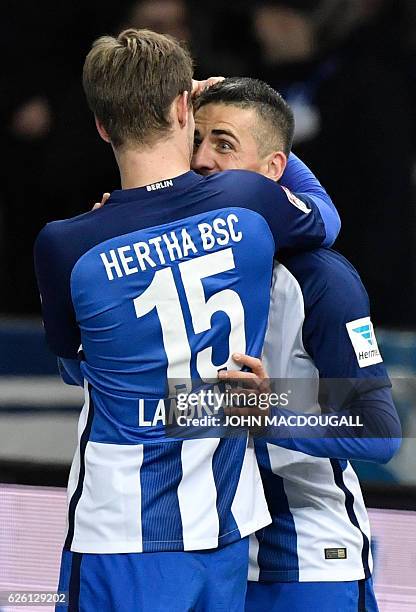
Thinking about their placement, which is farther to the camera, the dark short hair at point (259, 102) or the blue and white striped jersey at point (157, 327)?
the dark short hair at point (259, 102)

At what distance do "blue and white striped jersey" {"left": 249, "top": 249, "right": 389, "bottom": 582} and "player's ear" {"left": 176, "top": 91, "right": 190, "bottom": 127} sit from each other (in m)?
0.25

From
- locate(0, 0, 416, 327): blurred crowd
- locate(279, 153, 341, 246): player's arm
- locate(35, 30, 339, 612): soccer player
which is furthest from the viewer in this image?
locate(0, 0, 416, 327): blurred crowd

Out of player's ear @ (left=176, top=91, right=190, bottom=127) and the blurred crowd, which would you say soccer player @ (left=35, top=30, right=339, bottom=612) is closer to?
player's ear @ (left=176, top=91, right=190, bottom=127)

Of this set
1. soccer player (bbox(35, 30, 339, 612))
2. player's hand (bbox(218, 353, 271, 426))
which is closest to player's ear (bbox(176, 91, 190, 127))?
soccer player (bbox(35, 30, 339, 612))

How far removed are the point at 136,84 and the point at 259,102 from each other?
0.84ft

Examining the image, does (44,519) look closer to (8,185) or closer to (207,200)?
(8,185)

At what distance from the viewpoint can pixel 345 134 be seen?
2.96 metres

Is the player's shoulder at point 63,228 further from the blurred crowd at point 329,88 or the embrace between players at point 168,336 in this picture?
the blurred crowd at point 329,88

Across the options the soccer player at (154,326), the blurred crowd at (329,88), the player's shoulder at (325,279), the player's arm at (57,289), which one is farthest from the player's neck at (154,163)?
the blurred crowd at (329,88)

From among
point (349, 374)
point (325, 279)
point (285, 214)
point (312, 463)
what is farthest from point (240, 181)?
point (312, 463)

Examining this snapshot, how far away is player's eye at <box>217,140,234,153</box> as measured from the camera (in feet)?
5.14

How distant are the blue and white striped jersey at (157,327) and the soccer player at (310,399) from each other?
4.3 inches

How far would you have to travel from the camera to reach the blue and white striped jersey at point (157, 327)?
1.38 m

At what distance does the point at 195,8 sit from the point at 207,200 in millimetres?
1717
